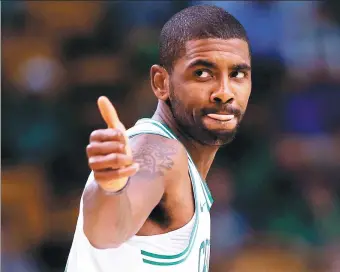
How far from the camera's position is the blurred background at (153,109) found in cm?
411

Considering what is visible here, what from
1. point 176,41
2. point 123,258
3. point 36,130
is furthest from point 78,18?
point 123,258

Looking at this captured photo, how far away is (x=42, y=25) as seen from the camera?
14.8 ft

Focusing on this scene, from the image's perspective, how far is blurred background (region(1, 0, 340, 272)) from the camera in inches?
162

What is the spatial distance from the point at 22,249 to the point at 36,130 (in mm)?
754

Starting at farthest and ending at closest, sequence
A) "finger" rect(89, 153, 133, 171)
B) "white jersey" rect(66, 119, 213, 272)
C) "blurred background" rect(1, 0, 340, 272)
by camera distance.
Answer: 1. "blurred background" rect(1, 0, 340, 272)
2. "white jersey" rect(66, 119, 213, 272)
3. "finger" rect(89, 153, 133, 171)

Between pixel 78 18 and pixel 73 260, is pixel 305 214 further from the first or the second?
pixel 73 260

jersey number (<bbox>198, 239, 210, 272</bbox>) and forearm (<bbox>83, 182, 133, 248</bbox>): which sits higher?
forearm (<bbox>83, 182, 133, 248</bbox>)

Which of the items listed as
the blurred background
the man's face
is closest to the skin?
the man's face

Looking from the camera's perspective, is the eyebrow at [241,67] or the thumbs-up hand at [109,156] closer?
the thumbs-up hand at [109,156]

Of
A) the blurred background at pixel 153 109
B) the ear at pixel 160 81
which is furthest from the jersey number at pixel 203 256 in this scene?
the blurred background at pixel 153 109

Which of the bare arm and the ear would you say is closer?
the bare arm

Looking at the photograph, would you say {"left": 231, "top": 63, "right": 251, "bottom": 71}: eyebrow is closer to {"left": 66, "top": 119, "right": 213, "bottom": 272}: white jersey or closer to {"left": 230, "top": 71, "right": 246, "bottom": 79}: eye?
{"left": 230, "top": 71, "right": 246, "bottom": 79}: eye

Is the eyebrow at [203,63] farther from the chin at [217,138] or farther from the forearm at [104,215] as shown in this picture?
the forearm at [104,215]

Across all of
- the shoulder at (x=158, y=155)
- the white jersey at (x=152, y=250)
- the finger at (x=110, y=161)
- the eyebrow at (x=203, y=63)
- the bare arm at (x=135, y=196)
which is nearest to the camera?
the finger at (x=110, y=161)
